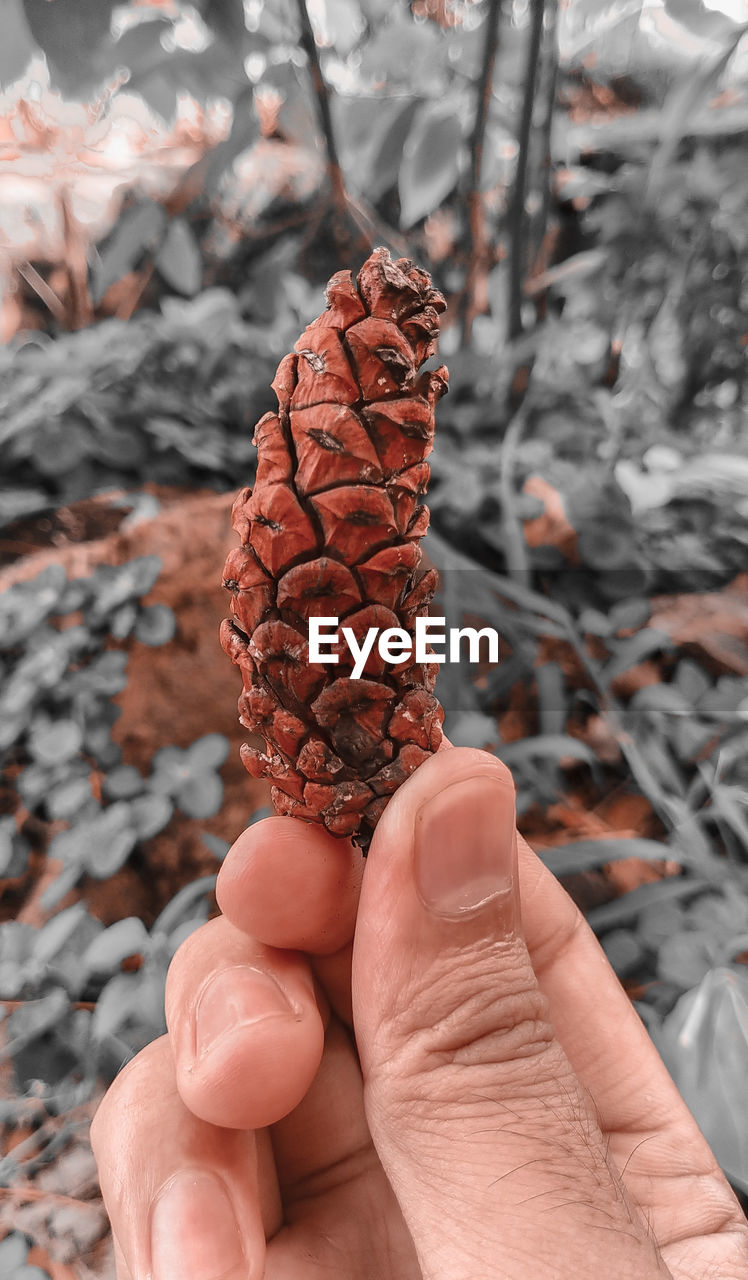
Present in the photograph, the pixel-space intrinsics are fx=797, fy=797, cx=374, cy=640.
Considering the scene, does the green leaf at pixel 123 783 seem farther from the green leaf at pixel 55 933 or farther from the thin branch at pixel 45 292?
the thin branch at pixel 45 292

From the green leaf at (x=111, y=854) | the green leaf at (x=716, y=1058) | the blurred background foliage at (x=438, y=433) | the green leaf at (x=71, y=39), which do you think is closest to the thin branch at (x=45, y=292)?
the blurred background foliage at (x=438, y=433)

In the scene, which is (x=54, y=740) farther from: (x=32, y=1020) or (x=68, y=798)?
(x=32, y=1020)

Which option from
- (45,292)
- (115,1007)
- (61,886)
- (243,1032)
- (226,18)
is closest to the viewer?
(243,1032)

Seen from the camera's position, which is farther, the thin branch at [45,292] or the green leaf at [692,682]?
the thin branch at [45,292]

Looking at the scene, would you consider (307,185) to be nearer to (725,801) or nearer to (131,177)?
(131,177)

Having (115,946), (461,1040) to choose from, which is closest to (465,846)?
(461,1040)

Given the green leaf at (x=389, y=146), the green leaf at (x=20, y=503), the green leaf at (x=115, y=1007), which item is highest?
the green leaf at (x=389, y=146)
